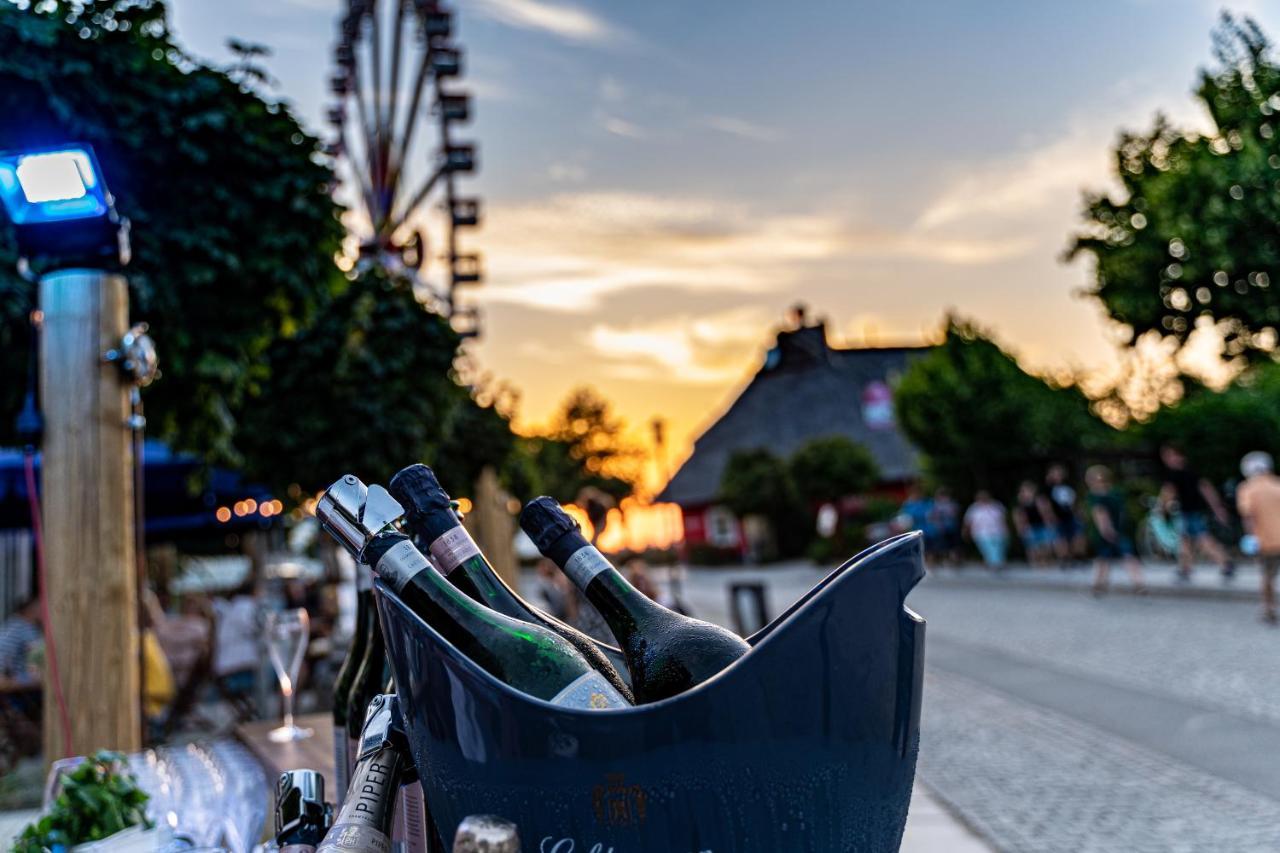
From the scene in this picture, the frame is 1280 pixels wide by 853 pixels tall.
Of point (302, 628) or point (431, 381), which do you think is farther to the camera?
point (431, 381)

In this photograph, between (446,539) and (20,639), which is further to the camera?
(20,639)

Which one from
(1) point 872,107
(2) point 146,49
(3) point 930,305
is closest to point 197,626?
(2) point 146,49

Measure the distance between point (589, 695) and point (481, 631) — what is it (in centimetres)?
9

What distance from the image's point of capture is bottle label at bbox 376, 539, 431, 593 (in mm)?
662

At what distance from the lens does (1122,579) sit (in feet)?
49.2

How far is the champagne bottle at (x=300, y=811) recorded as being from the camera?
2.44 feet

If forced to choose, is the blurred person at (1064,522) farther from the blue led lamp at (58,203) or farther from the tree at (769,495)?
the blue led lamp at (58,203)

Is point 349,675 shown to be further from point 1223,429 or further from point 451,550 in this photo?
point 1223,429

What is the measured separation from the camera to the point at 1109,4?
3418mm

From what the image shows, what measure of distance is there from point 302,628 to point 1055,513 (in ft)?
50.9

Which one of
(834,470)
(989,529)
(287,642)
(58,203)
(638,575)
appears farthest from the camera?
(834,470)

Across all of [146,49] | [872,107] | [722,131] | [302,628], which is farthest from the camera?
[722,131]

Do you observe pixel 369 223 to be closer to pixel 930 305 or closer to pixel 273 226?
pixel 273 226

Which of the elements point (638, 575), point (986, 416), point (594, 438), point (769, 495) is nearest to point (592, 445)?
point (594, 438)
